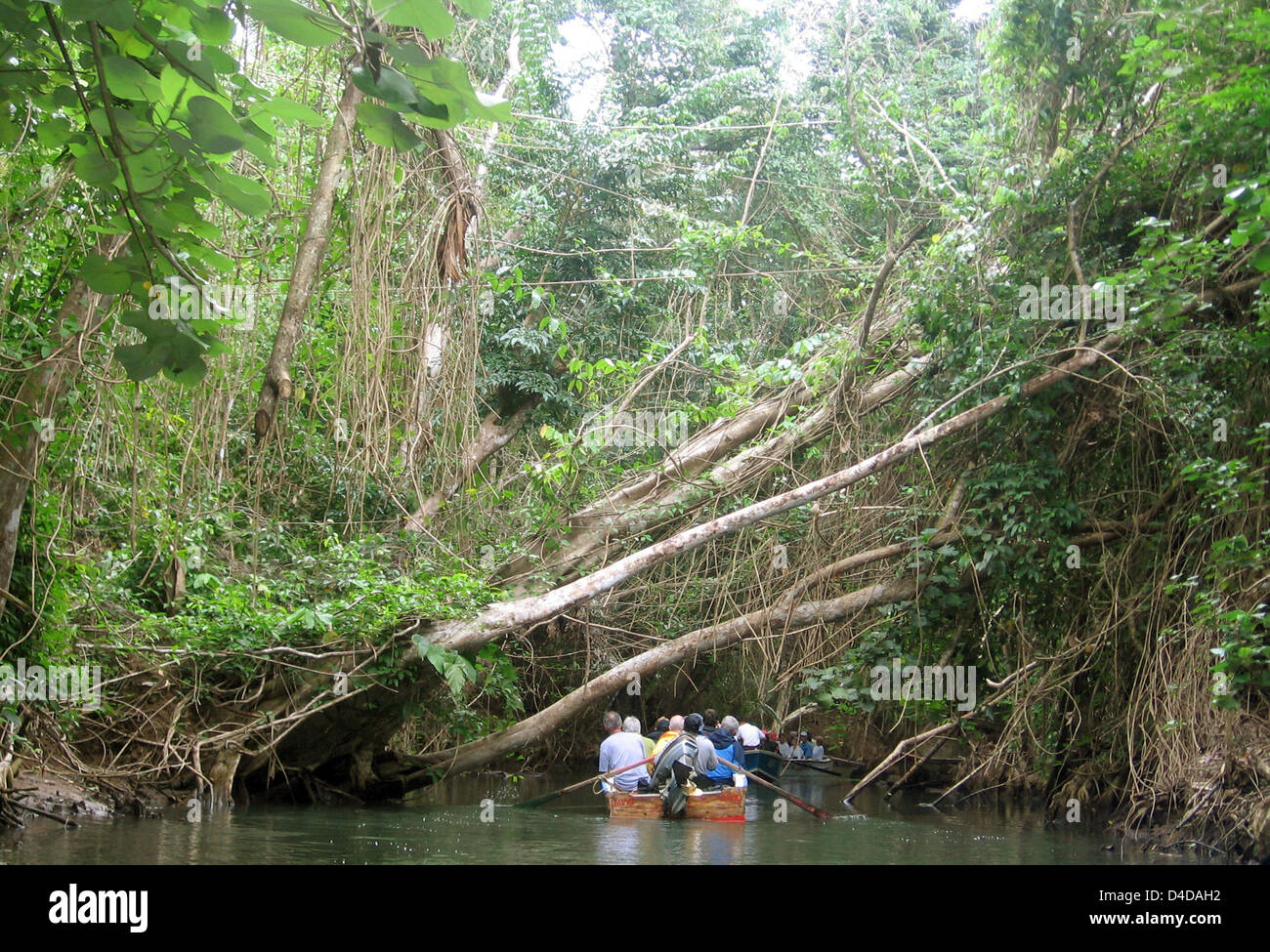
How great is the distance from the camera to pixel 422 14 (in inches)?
76.1

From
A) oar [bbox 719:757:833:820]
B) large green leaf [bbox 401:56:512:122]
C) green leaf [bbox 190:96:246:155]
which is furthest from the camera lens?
oar [bbox 719:757:833:820]

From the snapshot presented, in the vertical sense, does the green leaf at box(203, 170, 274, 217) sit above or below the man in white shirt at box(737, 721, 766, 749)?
above

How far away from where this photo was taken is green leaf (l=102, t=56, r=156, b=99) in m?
2.54

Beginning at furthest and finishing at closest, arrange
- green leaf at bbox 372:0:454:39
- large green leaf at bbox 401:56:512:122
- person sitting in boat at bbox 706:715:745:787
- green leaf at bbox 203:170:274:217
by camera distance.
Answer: person sitting in boat at bbox 706:715:745:787 → green leaf at bbox 203:170:274:217 → large green leaf at bbox 401:56:512:122 → green leaf at bbox 372:0:454:39

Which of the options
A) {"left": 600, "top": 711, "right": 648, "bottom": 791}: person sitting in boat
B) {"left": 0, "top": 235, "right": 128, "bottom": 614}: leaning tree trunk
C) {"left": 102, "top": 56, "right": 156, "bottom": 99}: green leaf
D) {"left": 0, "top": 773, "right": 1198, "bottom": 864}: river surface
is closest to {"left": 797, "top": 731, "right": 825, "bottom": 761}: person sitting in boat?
{"left": 0, "top": 773, "right": 1198, "bottom": 864}: river surface

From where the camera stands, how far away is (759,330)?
1611 cm

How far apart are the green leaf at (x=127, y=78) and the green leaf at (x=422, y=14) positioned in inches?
38.1

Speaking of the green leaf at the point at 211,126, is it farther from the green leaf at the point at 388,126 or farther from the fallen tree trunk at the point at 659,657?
the fallen tree trunk at the point at 659,657

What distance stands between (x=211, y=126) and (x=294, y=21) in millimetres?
420

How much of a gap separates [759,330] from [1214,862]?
10490 millimetres

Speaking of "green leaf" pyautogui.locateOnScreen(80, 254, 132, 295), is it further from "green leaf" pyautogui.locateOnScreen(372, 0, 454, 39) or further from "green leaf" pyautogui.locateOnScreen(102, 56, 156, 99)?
"green leaf" pyautogui.locateOnScreen(372, 0, 454, 39)

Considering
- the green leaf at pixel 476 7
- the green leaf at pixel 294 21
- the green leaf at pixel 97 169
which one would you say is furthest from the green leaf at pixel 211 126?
the green leaf at pixel 476 7

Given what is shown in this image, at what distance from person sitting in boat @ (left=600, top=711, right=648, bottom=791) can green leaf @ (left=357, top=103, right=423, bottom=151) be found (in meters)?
8.77

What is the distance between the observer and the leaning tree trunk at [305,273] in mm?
6160
